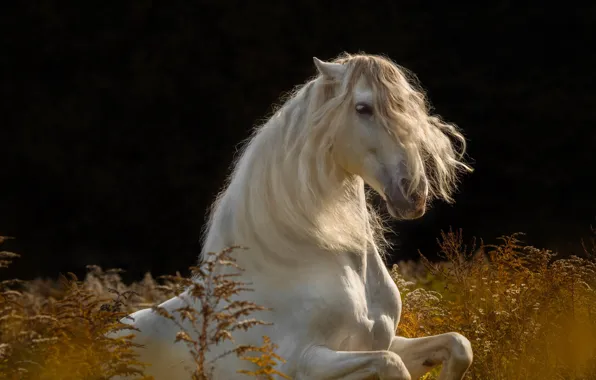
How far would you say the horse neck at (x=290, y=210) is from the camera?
11.8 feet

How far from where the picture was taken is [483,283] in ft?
16.3

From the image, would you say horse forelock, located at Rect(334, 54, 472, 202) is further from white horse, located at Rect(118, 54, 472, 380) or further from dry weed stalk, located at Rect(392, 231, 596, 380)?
dry weed stalk, located at Rect(392, 231, 596, 380)

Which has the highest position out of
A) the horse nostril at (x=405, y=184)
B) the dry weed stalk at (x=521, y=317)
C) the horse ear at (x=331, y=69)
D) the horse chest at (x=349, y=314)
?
the horse ear at (x=331, y=69)

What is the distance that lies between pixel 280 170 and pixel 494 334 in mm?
1631

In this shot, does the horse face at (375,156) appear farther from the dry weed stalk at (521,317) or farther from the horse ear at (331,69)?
the dry weed stalk at (521,317)

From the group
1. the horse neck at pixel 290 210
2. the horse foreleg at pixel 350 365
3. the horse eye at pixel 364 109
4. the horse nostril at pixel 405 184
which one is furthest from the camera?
the horse neck at pixel 290 210

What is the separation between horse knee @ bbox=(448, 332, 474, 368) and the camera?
3525mm

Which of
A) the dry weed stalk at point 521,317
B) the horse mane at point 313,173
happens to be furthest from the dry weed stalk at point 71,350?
the dry weed stalk at point 521,317

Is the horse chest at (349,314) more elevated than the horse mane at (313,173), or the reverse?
the horse mane at (313,173)

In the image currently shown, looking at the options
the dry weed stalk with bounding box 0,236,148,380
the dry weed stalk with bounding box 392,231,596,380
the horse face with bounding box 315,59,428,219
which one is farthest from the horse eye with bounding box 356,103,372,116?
the dry weed stalk with bounding box 392,231,596,380

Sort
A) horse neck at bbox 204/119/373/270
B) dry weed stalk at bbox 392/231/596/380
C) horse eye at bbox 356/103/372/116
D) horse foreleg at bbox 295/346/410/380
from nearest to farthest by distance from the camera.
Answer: horse foreleg at bbox 295/346/410/380
horse eye at bbox 356/103/372/116
horse neck at bbox 204/119/373/270
dry weed stalk at bbox 392/231/596/380

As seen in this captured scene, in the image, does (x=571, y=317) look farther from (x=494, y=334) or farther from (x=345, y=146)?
(x=345, y=146)

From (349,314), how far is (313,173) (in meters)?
0.58

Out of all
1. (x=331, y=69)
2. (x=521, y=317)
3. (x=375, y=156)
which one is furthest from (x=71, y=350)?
(x=521, y=317)
